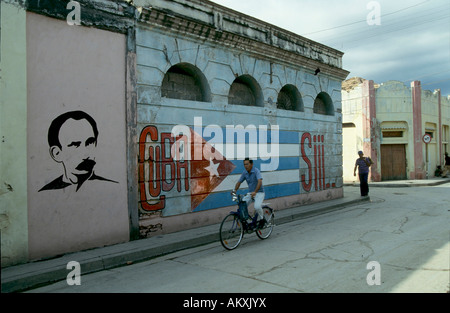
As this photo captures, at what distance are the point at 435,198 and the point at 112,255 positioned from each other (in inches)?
514

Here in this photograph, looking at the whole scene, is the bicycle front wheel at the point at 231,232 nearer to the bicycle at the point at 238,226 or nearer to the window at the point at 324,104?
the bicycle at the point at 238,226

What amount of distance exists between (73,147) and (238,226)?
3.75 metres

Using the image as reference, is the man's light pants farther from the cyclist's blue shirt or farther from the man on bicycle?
the cyclist's blue shirt

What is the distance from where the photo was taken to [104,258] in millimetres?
6449

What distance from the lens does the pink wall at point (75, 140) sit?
260 inches

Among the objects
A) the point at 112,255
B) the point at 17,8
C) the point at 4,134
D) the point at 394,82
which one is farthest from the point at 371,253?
the point at 394,82

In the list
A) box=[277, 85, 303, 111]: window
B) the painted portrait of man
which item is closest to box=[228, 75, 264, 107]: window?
box=[277, 85, 303, 111]: window

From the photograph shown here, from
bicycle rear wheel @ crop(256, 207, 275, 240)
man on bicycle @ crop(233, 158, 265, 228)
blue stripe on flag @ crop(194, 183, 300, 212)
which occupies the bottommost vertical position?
bicycle rear wheel @ crop(256, 207, 275, 240)

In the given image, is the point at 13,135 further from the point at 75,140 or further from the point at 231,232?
the point at 231,232

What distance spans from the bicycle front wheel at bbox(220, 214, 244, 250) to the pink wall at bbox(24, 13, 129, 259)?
7.41 ft

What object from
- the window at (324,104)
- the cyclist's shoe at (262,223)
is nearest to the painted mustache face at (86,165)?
the cyclist's shoe at (262,223)

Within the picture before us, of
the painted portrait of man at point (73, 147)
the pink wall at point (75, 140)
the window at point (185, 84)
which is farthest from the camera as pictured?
the window at point (185, 84)

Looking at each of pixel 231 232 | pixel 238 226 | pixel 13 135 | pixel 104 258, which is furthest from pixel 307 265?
pixel 13 135

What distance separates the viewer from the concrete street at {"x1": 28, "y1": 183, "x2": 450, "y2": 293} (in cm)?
496
